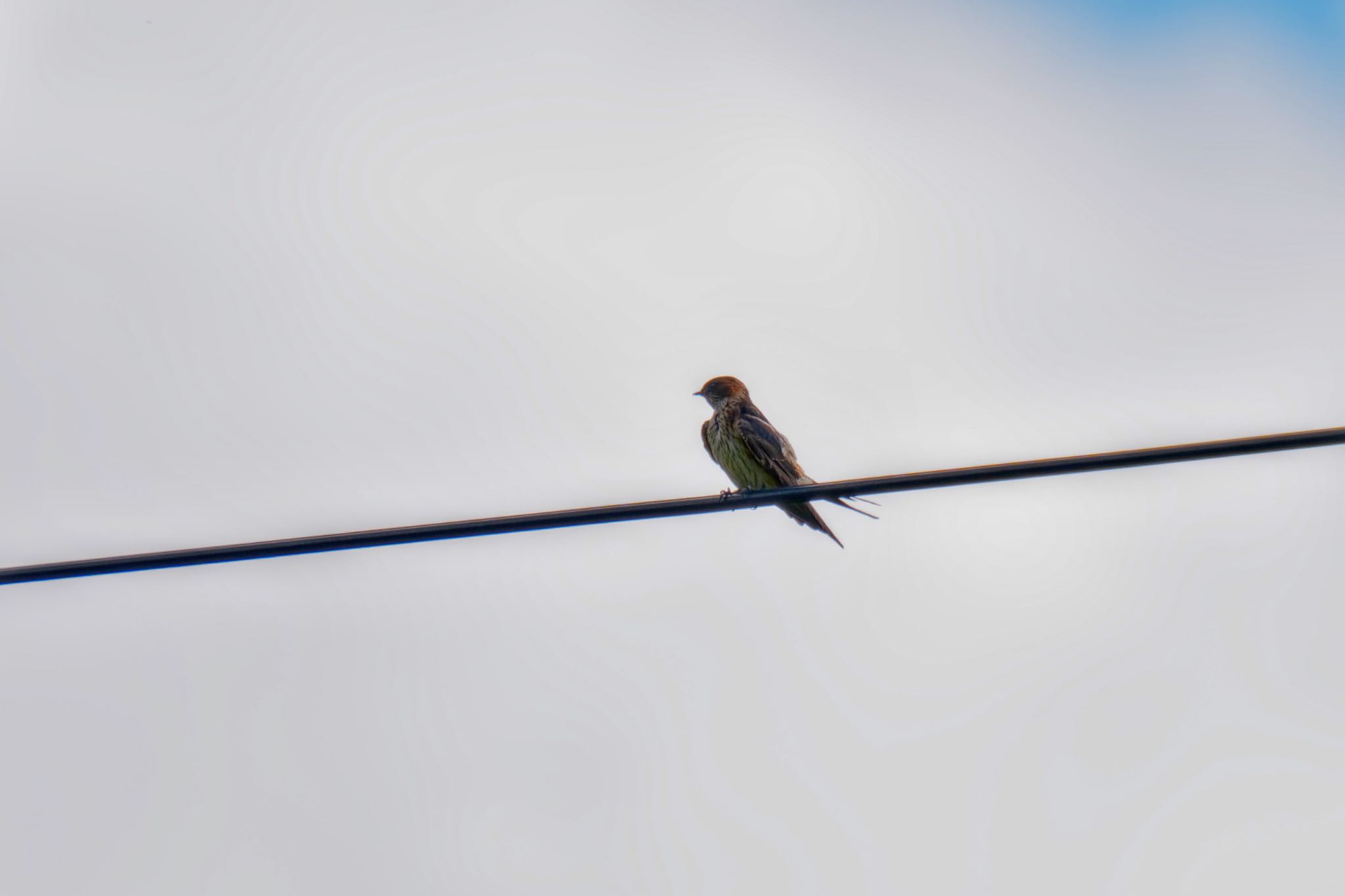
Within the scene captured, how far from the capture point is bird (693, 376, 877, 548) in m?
9.05

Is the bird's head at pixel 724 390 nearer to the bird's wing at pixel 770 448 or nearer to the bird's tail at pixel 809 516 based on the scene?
the bird's wing at pixel 770 448

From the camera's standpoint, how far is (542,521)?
4.78 meters

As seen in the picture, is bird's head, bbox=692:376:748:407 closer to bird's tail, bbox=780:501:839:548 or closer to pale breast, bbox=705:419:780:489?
pale breast, bbox=705:419:780:489

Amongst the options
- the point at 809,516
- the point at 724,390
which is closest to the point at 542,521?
the point at 809,516

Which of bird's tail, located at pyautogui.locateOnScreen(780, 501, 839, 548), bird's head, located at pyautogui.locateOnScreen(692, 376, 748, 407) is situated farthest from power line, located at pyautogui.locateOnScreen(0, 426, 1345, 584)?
bird's head, located at pyautogui.locateOnScreen(692, 376, 748, 407)

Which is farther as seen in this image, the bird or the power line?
the bird

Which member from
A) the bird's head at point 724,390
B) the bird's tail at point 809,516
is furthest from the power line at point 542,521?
the bird's head at point 724,390

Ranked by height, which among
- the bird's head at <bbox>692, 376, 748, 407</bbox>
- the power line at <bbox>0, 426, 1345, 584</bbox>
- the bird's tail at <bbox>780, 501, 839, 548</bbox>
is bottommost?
the power line at <bbox>0, 426, 1345, 584</bbox>

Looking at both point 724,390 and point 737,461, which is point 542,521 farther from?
point 724,390

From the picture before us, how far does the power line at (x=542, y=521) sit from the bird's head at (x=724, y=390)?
17.7ft

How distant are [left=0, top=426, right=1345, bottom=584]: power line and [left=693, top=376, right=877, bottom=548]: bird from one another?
13.4 feet

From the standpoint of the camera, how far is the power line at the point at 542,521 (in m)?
4.59

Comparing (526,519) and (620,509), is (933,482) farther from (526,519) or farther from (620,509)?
(526,519)

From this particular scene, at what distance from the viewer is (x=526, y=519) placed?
4.77m
